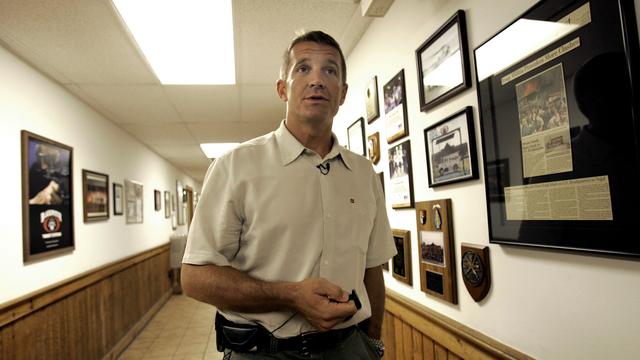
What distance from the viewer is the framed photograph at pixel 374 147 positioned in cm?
255

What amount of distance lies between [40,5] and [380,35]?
6.47ft

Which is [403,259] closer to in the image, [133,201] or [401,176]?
[401,176]

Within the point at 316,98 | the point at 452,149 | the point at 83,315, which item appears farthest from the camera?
the point at 83,315

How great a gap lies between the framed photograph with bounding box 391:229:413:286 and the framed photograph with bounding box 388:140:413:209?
164mm

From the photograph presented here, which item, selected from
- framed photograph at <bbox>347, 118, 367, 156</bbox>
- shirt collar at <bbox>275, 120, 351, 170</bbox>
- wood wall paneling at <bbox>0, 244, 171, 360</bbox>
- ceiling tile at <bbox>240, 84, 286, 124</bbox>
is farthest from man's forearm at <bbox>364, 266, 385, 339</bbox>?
ceiling tile at <bbox>240, 84, 286, 124</bbox>

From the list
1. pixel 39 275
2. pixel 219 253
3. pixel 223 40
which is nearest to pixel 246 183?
pixel 219 253

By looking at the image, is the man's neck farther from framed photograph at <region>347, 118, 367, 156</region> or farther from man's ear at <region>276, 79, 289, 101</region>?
framed photograph at <region>347, 118, 367, 156</region>

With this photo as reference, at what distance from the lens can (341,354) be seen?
1.17 metres

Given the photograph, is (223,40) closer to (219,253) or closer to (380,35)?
(380,35)

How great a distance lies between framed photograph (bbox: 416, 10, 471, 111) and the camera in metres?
1.52

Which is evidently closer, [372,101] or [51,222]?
[372,101]

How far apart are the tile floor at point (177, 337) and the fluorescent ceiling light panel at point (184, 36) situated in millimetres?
3116

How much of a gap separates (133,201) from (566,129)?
5.63 m

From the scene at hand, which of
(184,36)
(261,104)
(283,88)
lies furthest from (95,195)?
(283,88)
